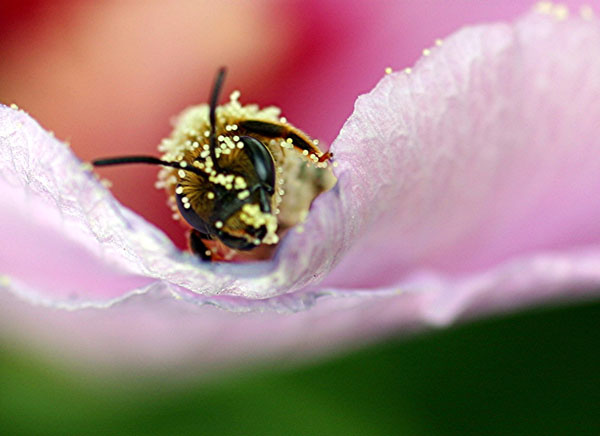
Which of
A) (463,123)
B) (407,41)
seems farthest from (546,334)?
(463,123)

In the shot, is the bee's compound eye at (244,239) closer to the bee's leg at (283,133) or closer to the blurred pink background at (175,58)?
the bee's leg at (283,133)

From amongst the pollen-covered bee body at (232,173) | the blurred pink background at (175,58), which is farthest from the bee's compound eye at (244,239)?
the blurred pink background at (175,58)

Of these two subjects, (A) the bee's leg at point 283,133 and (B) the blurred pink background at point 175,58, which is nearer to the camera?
(A) the bee's leg at point 283,133

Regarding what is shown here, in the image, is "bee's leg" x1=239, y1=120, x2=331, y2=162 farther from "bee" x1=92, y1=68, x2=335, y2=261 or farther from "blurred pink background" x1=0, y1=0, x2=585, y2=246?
"blurred pink background" x1=0, y1=0, x2=585, y2=246

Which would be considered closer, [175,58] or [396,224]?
[396,224]

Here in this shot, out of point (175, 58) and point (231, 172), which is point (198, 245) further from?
point (175, 58)

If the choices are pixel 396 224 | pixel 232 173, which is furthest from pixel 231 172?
pixel 396 224

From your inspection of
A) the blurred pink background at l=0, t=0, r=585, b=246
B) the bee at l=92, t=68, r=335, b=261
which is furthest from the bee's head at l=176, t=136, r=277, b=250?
the blurred pink background at l=0, t=0, r=585, b=246
